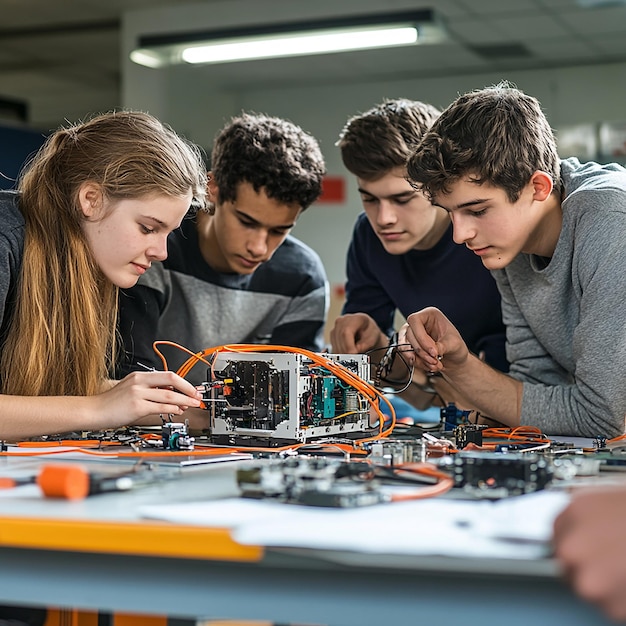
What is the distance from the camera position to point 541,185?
6.75 ft

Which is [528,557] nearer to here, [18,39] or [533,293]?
[533,293]

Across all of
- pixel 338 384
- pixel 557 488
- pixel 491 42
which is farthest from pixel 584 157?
pixel 557 488

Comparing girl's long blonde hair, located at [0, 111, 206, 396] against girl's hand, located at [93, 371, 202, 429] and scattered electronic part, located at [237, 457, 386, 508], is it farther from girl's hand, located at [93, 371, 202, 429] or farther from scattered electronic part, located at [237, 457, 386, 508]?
scattered electronic part, located at [237, 457, 386, 508]

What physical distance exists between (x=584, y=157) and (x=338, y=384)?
6.19m

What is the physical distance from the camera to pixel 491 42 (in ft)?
23.2

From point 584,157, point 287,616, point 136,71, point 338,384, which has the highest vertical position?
point 136,71

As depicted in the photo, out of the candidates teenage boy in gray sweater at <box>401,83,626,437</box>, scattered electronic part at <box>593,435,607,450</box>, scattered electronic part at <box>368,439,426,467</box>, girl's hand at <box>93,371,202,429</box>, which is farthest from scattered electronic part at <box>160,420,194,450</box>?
scattered electronic part at <box>593,435,607,450</box>

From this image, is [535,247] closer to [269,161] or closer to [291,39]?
[269,161]

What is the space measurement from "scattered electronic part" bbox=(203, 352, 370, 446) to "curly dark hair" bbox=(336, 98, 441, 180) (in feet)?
2.77

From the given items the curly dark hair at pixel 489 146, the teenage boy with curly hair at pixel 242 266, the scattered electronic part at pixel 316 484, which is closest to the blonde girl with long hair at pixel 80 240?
the teenage boy with curly hair at pixel 242 266

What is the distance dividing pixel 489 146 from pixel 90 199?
89cm

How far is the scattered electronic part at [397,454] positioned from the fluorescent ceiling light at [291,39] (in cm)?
504

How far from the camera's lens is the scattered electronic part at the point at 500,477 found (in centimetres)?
109

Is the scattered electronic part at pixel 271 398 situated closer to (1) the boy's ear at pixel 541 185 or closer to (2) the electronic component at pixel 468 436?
(2) the electronic component at pixel 468 436
